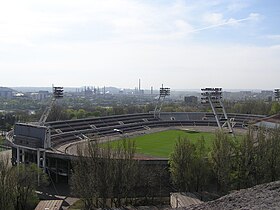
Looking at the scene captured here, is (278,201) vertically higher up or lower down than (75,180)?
higher up

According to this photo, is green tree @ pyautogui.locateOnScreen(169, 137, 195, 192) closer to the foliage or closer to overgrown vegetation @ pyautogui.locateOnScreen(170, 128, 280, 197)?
overgrown vegetation @ pyautogui.locateOnScreen(170, 128, 280, 197)

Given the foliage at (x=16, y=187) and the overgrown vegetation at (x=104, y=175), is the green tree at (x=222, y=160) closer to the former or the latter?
the overgrown vegetation at (x=104, y=175)

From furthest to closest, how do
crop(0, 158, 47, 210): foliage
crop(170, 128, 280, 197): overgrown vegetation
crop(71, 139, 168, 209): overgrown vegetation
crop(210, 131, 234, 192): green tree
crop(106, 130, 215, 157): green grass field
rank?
crop(106, 130, 215, 157): green grass field → crop(210, 131, 234, 192): green tree → crop(170, 128, 280, 197): overgrown vegetation → crop(71, 139, 168, 209): overgrown vegetation → crop(0, 158, 47, 210): foliage

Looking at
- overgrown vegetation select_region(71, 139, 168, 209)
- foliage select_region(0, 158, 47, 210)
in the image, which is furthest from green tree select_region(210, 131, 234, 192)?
foliage select_region(0, 158, 47, 210)

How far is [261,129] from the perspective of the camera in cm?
3238

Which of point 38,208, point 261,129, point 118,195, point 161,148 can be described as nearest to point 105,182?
point 118,195

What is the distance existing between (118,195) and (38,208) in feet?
23.3

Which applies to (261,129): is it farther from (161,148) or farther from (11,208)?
(161,148)

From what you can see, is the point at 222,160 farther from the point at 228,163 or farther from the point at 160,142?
the point at 160,142

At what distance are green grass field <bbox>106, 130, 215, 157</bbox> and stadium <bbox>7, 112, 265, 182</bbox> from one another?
383 cm

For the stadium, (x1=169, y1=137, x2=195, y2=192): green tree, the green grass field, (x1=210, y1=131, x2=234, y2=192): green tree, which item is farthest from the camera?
the green grass field

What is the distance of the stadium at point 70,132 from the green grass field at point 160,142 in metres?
3.83

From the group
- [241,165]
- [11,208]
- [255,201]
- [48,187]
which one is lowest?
[48,187]

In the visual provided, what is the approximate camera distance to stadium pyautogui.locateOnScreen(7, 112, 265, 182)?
A: 4600 cm
